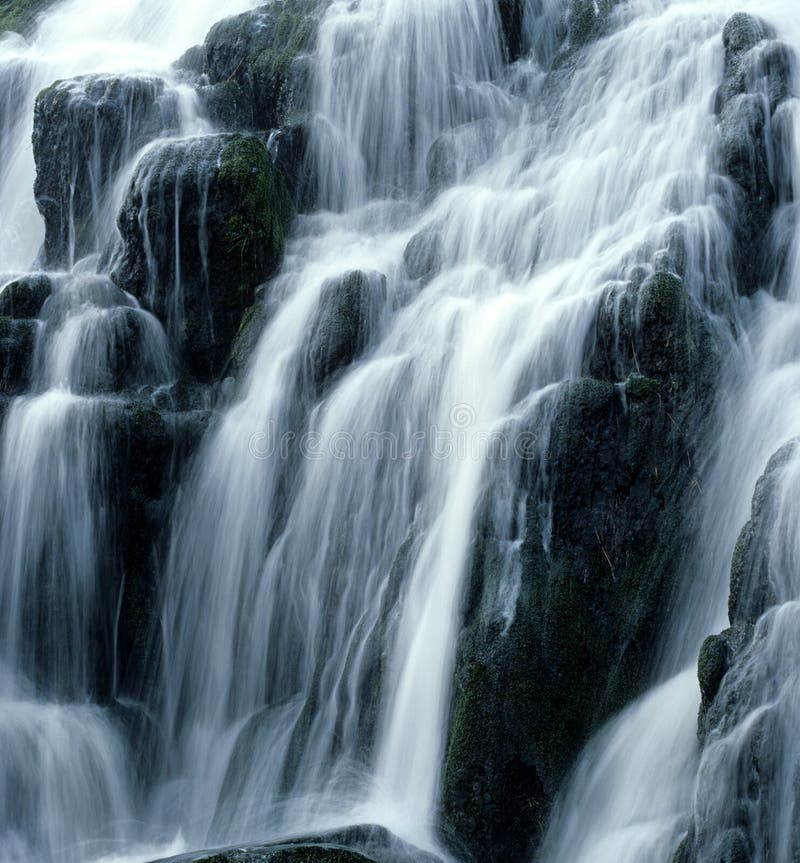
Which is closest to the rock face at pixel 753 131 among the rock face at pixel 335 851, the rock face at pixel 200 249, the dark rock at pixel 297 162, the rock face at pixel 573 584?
the rock face at pixel 573 584

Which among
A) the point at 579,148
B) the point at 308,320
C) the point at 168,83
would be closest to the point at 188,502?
the point at 308,320

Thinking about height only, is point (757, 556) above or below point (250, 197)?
below

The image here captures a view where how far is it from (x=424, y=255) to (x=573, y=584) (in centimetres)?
472

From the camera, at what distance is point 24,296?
12195mm

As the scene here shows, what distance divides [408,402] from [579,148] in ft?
14.0

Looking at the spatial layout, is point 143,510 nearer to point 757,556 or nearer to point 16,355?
point 16,355

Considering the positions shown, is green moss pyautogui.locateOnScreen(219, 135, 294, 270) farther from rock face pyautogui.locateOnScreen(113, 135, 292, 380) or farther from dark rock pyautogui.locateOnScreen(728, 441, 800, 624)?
dark rock pyautogui.locateOnScreen(728, 441, 800, 624)

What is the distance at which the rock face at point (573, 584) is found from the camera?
7.91 m

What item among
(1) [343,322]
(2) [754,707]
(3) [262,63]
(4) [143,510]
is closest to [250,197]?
(1) [343,322]

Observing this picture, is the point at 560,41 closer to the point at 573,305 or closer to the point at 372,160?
the point at 372,160

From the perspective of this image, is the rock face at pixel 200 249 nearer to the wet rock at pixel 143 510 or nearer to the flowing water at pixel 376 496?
the flowing water at pixel 376 496

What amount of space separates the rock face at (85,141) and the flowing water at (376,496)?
0.49 m

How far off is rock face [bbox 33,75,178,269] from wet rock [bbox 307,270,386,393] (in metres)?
4.23

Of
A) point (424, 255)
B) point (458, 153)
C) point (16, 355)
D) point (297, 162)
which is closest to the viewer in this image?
point (16, 355)
